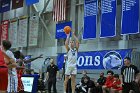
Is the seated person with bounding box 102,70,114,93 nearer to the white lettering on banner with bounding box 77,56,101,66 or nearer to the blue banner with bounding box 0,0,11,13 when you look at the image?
the white lettering on banner with bounding box 77,56,101,66

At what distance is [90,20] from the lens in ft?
60.5

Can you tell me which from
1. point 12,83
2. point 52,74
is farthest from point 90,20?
point 12,83

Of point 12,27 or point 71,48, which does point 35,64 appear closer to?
point 12,27

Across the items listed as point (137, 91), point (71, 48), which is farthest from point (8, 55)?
point (137, 91)

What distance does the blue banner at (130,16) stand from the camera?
15458mm

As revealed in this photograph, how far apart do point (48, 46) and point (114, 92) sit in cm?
1044

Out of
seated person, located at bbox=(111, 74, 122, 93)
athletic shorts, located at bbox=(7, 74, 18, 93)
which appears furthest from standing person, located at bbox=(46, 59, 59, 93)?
athletic shorts, located at bbox=(7, 74, 18, 93)

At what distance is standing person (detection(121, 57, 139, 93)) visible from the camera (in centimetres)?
1253

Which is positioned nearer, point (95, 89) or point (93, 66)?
point (95, 89)

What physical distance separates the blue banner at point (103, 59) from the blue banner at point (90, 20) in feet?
3.21

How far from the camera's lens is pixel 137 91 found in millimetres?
12727

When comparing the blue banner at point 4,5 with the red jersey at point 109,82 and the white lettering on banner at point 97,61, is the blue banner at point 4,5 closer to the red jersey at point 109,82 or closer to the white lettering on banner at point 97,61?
the white lettering on banner at point 97,61

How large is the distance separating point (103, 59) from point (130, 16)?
2756mm

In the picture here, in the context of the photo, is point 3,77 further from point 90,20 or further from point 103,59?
point 90,20
